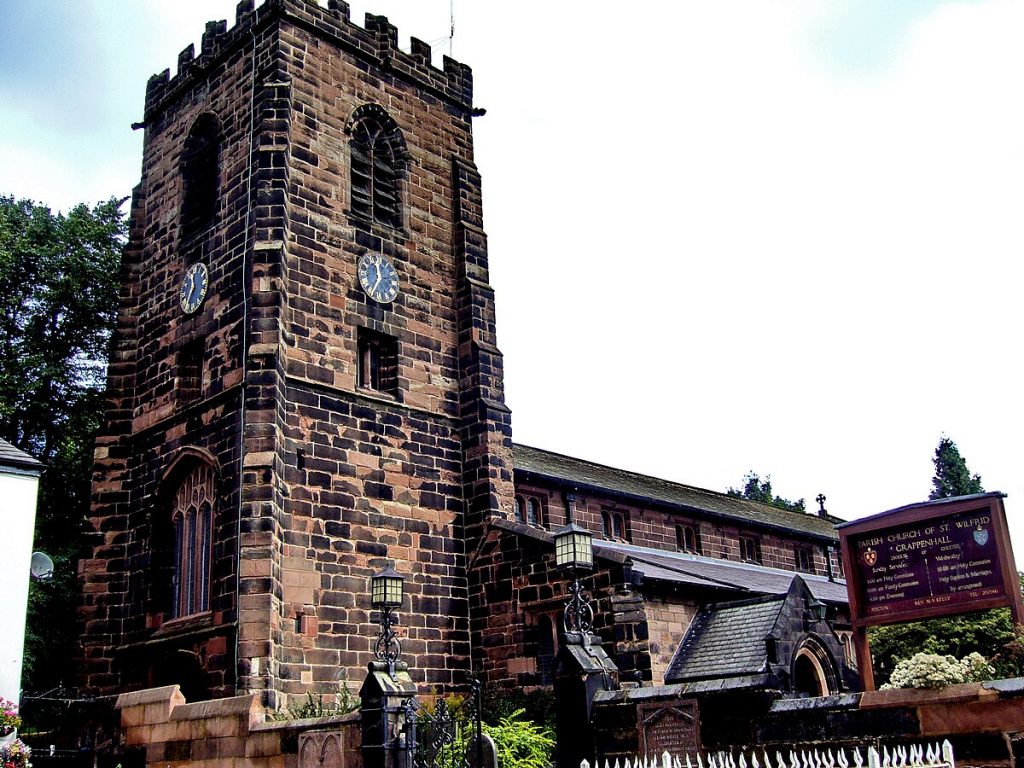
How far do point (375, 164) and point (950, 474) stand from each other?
127 ft

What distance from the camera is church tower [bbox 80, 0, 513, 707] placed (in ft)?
67.7

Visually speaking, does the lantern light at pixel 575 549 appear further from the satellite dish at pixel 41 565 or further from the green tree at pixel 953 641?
the green tree at pixel 953 641

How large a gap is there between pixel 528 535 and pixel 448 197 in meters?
9.42

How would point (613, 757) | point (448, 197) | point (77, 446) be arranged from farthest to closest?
point (77, 446) → point (448, 197) → point (613, 757)

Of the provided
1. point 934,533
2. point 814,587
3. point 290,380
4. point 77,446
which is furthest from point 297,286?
point 814,587

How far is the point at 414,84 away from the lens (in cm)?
2736

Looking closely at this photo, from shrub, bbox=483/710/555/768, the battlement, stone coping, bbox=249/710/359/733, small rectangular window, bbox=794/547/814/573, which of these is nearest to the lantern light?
shrub, bbox=483/710/555/768

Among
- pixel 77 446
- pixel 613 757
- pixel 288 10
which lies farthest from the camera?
pixel 77 446

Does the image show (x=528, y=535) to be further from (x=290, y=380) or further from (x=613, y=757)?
(x=613, y=757)

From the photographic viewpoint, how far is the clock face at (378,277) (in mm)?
24078

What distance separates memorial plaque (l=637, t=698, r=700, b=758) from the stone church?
6169 mm

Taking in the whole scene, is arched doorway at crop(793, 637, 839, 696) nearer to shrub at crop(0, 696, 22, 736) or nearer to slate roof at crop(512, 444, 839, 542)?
slate roof at crop(512, 444, 839, 542)

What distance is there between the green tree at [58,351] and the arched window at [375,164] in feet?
31.2

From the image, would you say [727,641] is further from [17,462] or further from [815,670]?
[17,462]
